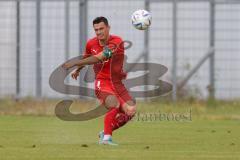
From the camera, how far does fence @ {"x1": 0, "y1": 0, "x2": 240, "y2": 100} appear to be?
94.6 feet

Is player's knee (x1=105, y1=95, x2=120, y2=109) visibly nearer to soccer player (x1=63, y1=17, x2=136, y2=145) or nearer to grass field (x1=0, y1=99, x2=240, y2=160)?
soccer player (x1=63, y1=17, x2=136, y2=145)

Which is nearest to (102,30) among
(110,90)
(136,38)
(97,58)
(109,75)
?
(97,58)

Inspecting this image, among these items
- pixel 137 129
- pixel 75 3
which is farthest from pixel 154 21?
pixel 137 129

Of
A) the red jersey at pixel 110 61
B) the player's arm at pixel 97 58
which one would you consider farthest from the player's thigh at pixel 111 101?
the player's arm at pixel 97 58

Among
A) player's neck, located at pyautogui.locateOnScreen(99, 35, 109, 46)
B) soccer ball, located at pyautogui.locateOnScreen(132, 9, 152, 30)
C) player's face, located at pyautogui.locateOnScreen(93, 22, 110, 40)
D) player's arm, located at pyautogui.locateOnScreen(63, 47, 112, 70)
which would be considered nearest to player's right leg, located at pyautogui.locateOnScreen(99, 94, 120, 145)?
player's arm, located at pyautogui.locateOnScreen(63, 47, 112, 70)

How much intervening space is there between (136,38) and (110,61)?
43.9ft

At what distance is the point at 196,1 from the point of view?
Result: 94.9 ft

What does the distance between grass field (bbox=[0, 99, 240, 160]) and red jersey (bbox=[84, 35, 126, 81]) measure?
1.11m

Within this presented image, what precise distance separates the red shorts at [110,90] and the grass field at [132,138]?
74cm

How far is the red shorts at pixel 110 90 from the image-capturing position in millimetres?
15727

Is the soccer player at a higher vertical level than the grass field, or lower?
higher

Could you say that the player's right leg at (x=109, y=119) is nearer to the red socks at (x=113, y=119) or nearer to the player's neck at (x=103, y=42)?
the red socks at (x=113, y=119)

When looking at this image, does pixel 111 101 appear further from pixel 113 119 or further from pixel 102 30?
pixel 102 30

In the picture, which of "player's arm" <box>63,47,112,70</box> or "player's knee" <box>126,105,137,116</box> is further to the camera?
"player's knee" <box>126,105,137,116</box>
